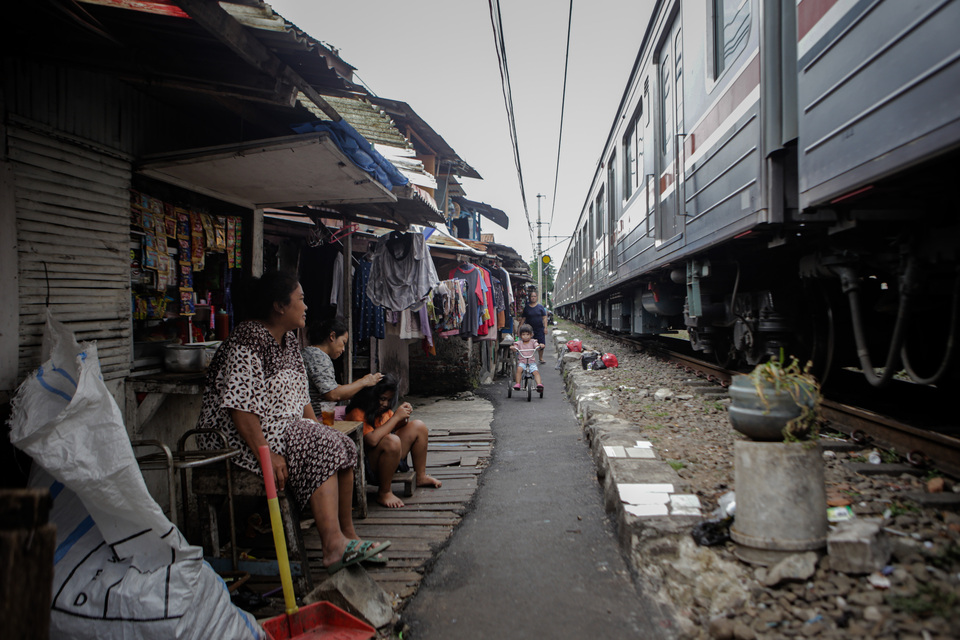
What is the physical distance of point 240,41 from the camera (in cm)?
234

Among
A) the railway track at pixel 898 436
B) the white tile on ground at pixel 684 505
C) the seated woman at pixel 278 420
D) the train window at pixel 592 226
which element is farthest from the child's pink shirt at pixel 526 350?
the train window at pixel 592 226

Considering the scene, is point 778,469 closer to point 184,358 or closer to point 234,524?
point 234,524

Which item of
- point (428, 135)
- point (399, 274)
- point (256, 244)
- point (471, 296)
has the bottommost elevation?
point (471, 296)

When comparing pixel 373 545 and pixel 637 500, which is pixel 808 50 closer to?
pixel 637 500

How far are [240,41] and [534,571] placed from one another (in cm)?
261

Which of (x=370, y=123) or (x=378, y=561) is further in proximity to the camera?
(x=370, y=123)

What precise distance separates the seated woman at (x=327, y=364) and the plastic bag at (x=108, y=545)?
1739 millimetres

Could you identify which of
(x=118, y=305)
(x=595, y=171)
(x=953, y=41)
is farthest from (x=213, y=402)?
(x=595, y=171)

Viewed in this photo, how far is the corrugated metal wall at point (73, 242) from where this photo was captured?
8.61 ft

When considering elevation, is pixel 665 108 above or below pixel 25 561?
above

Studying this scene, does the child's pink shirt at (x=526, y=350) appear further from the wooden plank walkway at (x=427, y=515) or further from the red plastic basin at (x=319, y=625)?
the red plastic basin at (x=319, y=625)

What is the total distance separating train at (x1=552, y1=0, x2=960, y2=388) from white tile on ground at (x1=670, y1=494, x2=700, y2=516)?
55.1 inches

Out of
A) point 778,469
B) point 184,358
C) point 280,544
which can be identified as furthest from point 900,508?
Answer: point 184,358

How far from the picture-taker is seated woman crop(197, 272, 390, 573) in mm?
2582
